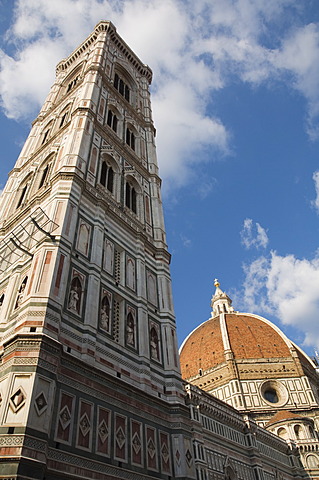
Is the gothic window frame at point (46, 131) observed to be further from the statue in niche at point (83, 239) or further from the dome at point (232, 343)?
the dome at point (232, 343)

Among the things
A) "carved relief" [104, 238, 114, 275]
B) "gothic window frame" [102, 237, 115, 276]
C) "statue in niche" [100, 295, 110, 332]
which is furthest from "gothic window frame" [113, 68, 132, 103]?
"statue in niche" [100, 295, 110, 332]

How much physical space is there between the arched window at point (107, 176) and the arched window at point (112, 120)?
4.03 meters

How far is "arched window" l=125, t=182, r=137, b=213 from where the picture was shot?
1835cm

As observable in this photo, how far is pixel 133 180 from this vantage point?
64.5 ft

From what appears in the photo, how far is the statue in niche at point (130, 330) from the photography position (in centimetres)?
1245

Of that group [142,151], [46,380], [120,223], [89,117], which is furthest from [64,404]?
[142,151]

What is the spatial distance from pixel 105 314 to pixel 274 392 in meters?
39.6

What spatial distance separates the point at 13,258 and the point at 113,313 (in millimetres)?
4160

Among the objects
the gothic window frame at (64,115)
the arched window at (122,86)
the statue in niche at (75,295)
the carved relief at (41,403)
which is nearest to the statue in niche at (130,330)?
the statue in niche at (75,295)

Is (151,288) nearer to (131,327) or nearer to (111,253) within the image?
(111,253)

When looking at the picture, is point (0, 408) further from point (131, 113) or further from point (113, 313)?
point (131, 113)

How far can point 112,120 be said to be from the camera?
22.2 metres

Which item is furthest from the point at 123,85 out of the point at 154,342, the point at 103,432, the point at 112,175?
the point at 103,432

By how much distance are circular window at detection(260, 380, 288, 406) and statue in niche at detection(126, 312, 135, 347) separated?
35.6 m
